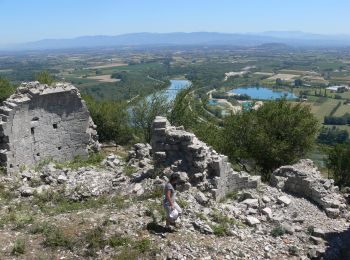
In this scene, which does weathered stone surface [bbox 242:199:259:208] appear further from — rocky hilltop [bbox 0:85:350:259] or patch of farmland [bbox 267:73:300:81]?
patch of farmland [bbox 267:73:300:81]

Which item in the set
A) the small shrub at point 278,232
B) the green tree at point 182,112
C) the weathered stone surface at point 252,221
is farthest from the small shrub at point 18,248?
the green tree at point 182,112

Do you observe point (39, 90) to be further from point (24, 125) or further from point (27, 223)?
point (27, 223)

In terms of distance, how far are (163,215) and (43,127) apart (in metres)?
12.5

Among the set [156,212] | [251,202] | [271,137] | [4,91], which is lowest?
[271,137]

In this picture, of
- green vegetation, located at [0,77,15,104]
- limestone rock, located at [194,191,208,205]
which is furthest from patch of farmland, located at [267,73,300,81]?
limestone rock, located at [194,191,208,205]

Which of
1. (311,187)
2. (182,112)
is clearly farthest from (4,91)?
(311,187)

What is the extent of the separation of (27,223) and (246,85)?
5328 inches

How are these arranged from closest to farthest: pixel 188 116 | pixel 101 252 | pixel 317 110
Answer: pixel 101 252
pixel 188 116
pixel 317 110

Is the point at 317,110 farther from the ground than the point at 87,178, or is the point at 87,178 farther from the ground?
the point at 87,178

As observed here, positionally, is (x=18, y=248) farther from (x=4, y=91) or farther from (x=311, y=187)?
(x=4, y=91)

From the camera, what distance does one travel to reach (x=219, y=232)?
43.2 ft

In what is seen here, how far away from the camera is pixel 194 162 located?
54.6 feet

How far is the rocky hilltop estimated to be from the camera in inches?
480

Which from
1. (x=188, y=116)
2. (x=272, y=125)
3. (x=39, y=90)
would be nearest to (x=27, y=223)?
(x=39, y=90)
